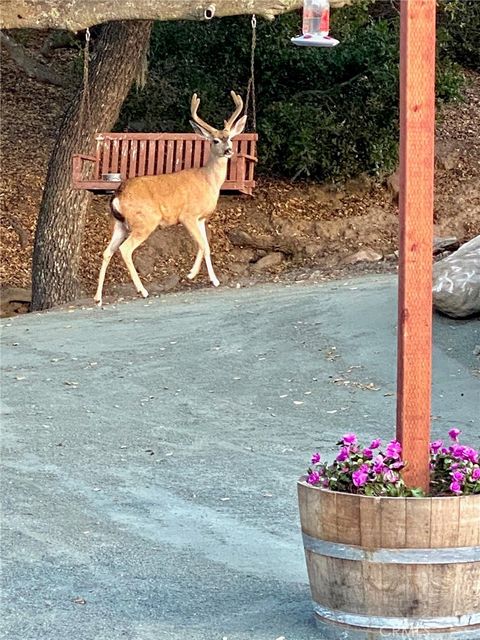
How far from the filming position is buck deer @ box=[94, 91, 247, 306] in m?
13.9

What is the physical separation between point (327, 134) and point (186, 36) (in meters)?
2.57

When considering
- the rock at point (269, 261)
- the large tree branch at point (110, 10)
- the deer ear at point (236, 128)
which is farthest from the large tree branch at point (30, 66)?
the large tree branch at point (110, 10)

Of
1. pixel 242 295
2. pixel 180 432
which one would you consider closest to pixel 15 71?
pixel 242 295

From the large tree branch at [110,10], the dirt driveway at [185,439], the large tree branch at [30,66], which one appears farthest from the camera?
the large tree branch at [30,66]

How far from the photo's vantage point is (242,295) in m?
13.3

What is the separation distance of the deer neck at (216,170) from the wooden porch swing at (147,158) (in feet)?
0.27

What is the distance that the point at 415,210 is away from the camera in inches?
177

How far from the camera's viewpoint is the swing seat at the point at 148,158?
1380 centimetres

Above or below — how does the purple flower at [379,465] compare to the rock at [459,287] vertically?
above

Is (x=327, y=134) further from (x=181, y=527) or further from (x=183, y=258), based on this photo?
(x=181, y=527)

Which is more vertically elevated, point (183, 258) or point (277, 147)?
point (277, 147)

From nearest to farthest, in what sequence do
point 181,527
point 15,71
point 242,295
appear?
point 181,527
point 242,295
point 15,71

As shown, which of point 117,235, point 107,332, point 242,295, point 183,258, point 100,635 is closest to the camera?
point 100,635

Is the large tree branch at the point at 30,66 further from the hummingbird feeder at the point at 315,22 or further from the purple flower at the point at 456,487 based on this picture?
the purple flower at the point at 456,487
